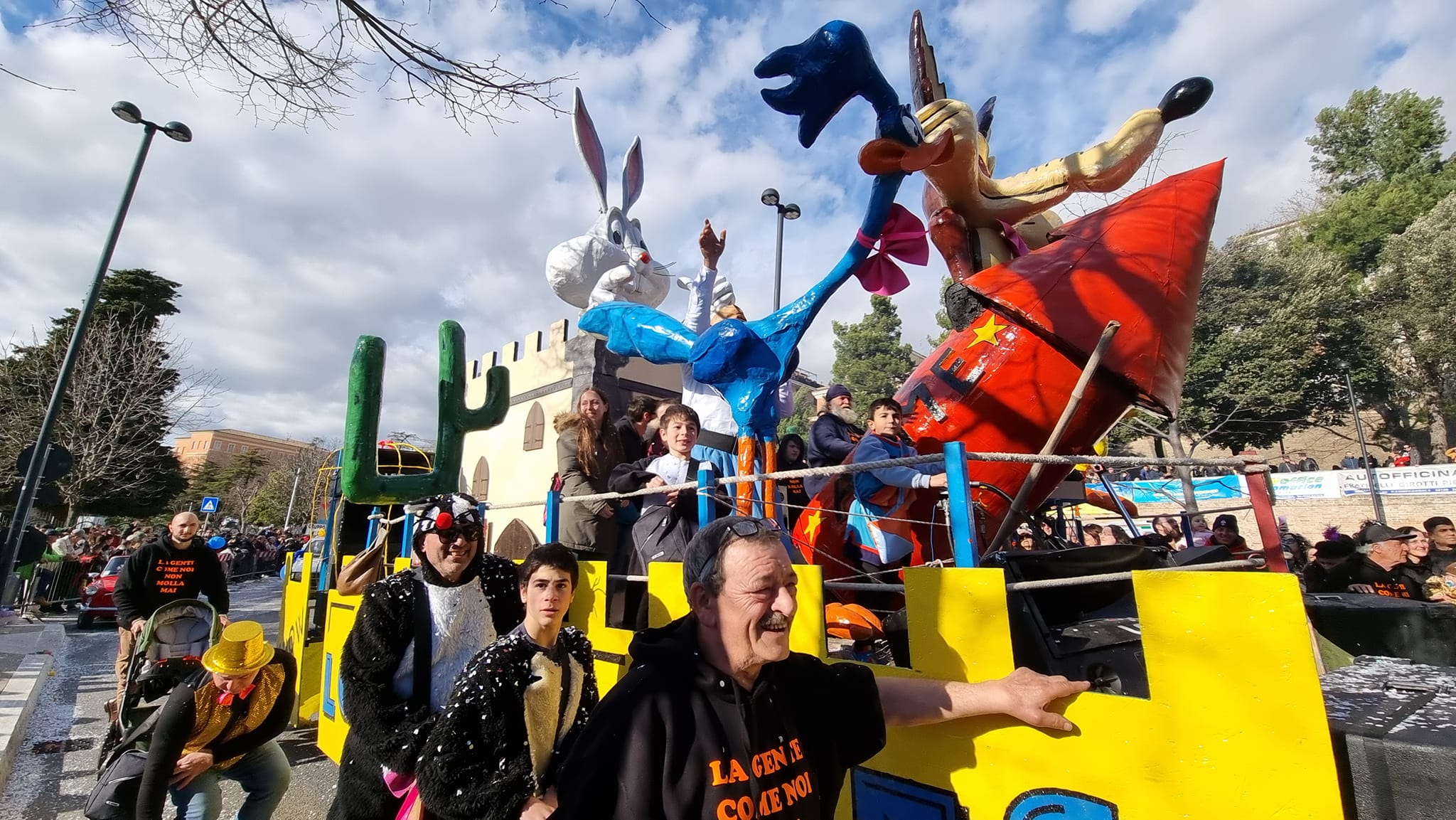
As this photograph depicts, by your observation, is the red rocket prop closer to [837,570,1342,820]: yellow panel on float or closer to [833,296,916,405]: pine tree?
[837,570,1342,820]: yellow panel on float

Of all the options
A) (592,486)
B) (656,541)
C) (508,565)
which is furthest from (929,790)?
(592,486)

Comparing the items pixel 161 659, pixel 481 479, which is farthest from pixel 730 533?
pixel 481 479

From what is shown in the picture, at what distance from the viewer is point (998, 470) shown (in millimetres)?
3982

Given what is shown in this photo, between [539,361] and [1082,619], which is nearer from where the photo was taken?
[1082,619]

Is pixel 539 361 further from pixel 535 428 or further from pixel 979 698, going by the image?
pixel 979 698

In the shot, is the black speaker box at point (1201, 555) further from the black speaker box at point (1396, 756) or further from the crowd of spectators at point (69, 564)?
the crowd of spectators at point (69, 564)

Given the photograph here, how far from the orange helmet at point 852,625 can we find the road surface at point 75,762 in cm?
291

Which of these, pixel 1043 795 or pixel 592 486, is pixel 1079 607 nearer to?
pixel 1043 795

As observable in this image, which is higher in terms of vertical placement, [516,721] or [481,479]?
[481,479]

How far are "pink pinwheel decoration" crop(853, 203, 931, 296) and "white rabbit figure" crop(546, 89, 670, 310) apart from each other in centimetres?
441

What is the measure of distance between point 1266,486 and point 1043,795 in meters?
1.72

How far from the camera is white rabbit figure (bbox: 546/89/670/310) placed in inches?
357

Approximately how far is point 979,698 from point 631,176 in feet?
31.9

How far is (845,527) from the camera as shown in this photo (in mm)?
3992
